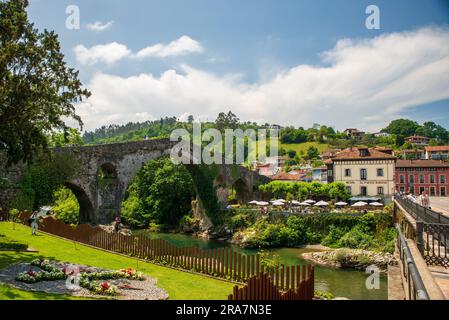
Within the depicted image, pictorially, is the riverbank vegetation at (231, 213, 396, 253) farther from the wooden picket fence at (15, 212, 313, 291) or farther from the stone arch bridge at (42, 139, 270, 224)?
the wooden picket fence at (15, 212, 313, 291)

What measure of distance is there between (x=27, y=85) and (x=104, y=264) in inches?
278

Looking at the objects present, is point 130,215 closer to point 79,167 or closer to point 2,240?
point 79,167

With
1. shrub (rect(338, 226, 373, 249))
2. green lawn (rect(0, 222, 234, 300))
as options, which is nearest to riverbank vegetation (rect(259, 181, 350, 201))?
shrub (rect(338, 226, 373, 249))

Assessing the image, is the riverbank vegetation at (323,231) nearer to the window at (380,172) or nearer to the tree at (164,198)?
the tree at (164,198)

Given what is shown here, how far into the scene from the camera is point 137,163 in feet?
124

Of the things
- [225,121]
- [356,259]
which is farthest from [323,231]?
[225,121]

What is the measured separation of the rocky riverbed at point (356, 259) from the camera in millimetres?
27625

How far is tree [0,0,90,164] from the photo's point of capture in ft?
44.5

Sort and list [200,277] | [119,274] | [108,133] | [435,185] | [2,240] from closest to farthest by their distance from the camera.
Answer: [119,274] → [200,277] → [2,240] → [435,185] → [108,133]

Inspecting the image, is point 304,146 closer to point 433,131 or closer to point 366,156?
point 433,131

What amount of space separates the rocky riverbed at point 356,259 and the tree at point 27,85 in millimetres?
20363
